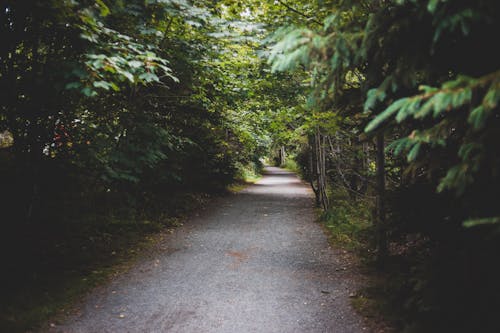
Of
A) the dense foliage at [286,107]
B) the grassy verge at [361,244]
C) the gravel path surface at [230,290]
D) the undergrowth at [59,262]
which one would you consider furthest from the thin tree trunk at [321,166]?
the undergrowth at [59,262]

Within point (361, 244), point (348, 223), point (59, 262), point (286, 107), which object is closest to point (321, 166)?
point (286, 107)

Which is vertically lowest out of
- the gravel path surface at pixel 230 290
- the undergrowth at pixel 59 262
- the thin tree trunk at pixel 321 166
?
the gravel path surface at pixel 230 290

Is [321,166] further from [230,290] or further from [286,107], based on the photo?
[230,290]

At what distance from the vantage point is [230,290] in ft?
19.2

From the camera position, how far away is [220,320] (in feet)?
15.7

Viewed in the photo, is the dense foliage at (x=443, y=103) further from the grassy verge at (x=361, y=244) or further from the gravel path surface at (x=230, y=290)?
the gravel path surface at (x=230, y=290)

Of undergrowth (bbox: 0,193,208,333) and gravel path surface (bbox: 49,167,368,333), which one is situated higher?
undergrowth (bbox: 0,193,208,333)

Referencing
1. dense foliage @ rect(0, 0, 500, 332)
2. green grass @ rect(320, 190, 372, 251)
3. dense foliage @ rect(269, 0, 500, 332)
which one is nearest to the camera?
dense foliage @ rect(269, 0, 500, 332)

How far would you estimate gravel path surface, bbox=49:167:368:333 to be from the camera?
185 inches

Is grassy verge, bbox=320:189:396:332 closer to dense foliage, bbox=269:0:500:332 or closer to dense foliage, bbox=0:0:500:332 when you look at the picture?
dense foliage, bbox=0:0:500:332

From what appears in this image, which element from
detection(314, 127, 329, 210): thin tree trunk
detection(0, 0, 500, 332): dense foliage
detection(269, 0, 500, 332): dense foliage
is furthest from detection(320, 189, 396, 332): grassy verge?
detection(269, 0, 500, 332): dense foliage

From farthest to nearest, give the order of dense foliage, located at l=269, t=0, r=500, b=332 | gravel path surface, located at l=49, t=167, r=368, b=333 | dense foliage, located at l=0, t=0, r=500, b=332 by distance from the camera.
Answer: gravel path surface, located at l=49, t=167, r=368, b=333, dense foliage, located at l=0, t=0, r=500, b=332, dense foliage, located at l=269, t=0, r=500, b=332

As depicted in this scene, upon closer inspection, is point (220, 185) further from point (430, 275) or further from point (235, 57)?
point (430, 275)

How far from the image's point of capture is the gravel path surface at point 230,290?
4.70 m
